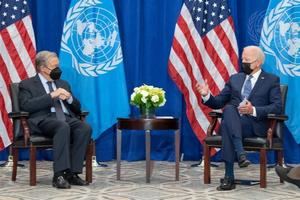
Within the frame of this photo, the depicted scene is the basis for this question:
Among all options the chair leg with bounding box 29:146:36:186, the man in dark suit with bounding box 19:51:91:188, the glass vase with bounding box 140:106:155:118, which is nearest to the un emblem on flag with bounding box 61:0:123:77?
the man in dark suit with bounding box 19:51:91:188

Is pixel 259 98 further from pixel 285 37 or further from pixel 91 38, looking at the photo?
pixel 91 38

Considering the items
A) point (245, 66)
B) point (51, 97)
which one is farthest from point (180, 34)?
point (51, 97)

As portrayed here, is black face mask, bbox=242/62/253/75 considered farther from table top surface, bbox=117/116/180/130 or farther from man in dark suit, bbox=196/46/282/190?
table top surface, bbox=117/116/180/130

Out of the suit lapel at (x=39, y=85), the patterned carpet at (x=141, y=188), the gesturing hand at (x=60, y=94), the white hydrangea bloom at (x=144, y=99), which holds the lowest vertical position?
the patterned carpet at (x=141, y=188)

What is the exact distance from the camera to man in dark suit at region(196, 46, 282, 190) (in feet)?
16.7

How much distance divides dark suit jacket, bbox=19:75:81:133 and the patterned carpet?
1.98 feet

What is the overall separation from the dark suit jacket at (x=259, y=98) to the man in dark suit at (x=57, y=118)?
4.19 ft

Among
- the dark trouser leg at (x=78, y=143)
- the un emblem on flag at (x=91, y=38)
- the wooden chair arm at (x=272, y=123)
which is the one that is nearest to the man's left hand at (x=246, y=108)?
the wooden chair arm at (x=272, y=123)

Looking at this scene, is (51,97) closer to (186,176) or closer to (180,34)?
(186,176)

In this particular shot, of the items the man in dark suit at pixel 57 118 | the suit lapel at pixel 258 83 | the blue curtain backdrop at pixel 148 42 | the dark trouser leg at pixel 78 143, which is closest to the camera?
the man in dark suit at pixel 57 118

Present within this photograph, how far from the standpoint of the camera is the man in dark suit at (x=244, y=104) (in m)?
5.08

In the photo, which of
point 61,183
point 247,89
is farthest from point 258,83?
point 61,183

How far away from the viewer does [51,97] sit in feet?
17.6

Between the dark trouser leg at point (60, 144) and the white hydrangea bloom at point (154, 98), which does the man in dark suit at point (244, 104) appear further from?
the dark trouser leg at point (60, 144)
